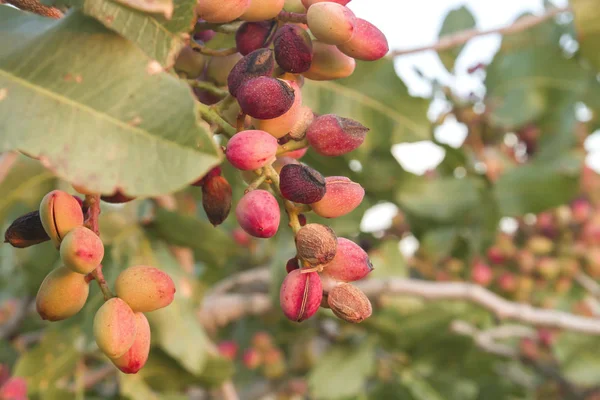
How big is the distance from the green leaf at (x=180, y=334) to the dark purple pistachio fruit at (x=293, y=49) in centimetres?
64

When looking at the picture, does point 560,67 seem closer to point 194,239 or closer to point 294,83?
point 194,239

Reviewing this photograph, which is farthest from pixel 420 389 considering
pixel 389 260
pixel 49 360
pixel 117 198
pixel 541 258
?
pixel 117 198

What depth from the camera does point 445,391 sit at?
1.37m

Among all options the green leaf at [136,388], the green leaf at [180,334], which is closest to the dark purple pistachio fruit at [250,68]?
the green leaf at [180,334]

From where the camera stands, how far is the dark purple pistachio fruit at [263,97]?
0.38m

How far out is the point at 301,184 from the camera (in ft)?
1.27

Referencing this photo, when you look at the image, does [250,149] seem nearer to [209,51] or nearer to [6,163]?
[209,51]

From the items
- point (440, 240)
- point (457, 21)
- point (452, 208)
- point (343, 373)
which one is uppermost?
point (457, 21)

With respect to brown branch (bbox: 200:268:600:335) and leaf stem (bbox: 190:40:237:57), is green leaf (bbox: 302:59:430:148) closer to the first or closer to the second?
brown branch (bbox: 200:268:600:335)

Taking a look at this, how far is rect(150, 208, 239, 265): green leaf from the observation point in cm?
106

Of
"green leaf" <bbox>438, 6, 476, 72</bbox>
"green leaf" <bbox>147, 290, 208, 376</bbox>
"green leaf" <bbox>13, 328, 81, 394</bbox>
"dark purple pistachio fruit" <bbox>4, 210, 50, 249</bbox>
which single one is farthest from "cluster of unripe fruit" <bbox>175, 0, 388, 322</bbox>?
"green leaf" <bbox>438, 6, 476, 72</bbox>

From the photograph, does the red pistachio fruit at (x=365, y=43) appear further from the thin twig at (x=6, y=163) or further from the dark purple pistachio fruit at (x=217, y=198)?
the thin twig at (x=6, y=163)

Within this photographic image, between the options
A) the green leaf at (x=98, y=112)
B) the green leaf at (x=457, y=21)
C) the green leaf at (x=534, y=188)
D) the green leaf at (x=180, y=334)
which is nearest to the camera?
the green leaf at (x=98, y=112)

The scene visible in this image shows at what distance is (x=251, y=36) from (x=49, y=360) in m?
0.77
